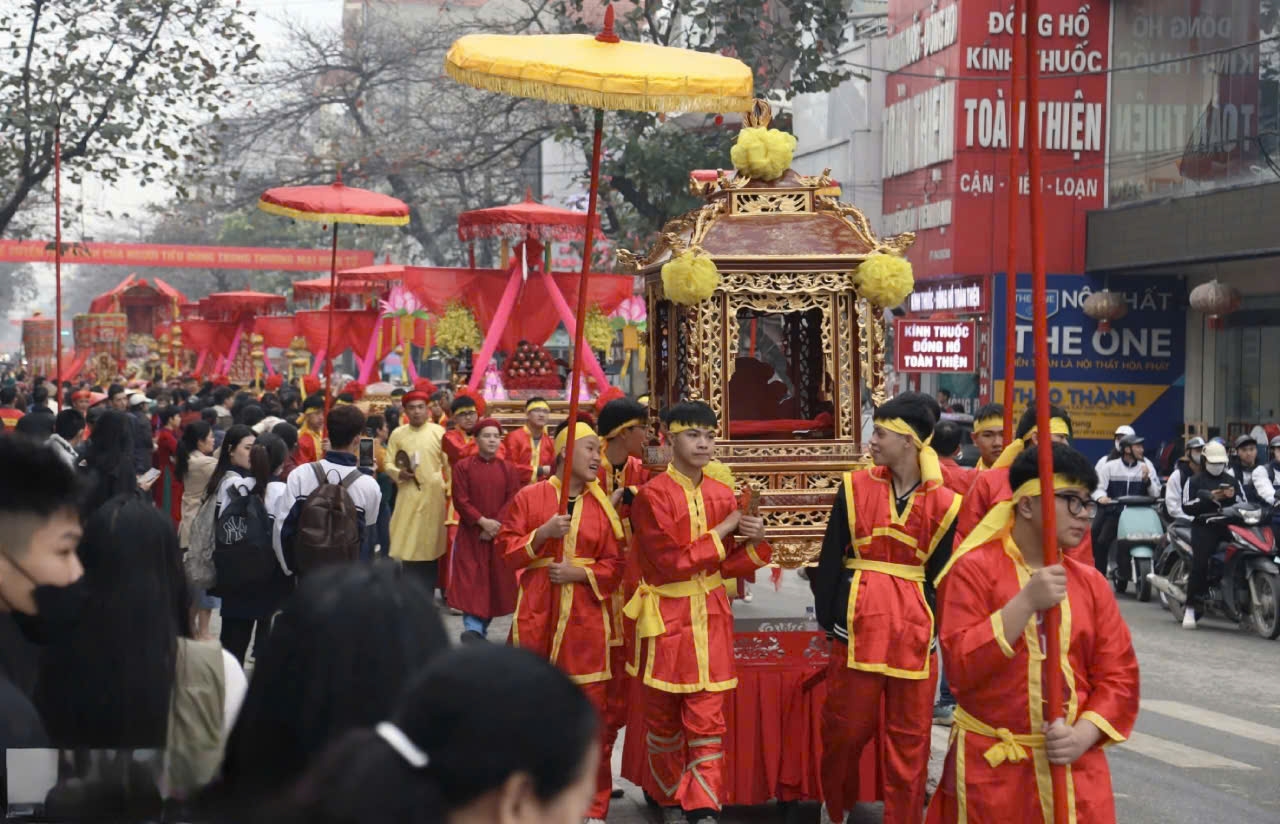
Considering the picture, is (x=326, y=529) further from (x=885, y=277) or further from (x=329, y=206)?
(x=329, y=206)

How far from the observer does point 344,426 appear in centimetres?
843

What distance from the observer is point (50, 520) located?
3.29m

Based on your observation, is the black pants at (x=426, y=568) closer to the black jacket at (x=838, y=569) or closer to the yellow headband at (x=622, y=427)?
the yellow headband at (x=622, y=427)

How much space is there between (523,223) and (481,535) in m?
5.34

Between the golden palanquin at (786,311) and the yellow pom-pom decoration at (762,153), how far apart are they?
0.07 m

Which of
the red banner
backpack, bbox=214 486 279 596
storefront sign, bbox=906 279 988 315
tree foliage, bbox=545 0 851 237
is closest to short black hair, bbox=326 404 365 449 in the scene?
backpack, bbox=214 486 279 596

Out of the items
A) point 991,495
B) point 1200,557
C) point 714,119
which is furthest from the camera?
point 714,119

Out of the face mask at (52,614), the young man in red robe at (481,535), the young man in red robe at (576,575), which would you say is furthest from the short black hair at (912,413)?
the young man in red robe at (481,535)

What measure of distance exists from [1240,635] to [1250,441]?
1.71 metres

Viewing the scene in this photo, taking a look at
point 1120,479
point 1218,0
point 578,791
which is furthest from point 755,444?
point 1218,0

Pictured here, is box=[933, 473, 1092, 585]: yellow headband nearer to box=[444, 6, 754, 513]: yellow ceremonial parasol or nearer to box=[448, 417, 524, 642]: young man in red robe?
box=[444, 6, 754, 513]: yellow ceremonial parasol

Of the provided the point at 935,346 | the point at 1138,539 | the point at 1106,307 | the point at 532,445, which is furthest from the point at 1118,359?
the point at 532,445

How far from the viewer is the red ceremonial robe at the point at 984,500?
682 cm

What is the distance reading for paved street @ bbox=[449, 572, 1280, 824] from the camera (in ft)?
26.7
